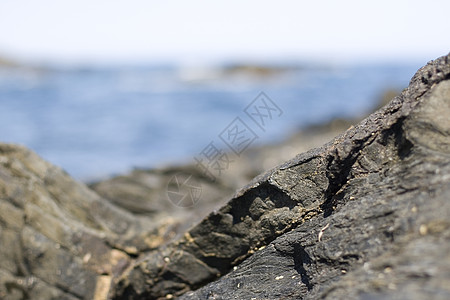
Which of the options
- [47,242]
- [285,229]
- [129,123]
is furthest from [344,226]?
[129,123]

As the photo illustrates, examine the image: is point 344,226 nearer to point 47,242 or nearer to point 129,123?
point 47,242

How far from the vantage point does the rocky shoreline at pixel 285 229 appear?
2105 millimetres

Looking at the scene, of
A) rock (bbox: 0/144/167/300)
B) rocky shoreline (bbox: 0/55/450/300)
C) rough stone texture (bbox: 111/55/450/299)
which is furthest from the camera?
rock (bbox: 0/144/167/300)

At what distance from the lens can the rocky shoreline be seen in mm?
2105

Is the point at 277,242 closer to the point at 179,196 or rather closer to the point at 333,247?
the point at 333,247

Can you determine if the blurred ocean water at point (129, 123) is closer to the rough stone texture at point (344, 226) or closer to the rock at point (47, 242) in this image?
the rock at point (47, 242)

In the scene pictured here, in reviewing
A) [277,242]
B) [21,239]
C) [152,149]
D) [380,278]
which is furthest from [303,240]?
[152,149]

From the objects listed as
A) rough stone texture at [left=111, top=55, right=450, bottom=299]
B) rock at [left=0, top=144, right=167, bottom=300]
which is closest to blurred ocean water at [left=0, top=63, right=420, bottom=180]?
rock at [left=0, top=144, right=167, bottom=300]

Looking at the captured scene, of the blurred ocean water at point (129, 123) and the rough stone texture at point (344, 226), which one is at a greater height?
the blurred ocean water at point (129, 123)

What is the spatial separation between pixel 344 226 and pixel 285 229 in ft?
2.14

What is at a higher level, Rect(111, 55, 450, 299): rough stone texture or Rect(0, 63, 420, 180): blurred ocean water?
Rect(0, 63, 420, 180): blurred ocean water

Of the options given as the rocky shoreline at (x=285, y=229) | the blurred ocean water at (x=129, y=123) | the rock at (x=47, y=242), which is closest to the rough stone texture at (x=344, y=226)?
the rocky shoreline at (x=285, y=229)

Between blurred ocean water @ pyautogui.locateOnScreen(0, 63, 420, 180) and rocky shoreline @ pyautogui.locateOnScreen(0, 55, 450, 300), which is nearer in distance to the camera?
rocky shoreline @ pyautogui.locateOnScreen(0, 55, 450, 300)

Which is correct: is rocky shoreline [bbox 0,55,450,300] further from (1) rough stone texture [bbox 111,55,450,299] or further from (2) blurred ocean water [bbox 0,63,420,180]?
(2) blurred ocean water [bbox 0,63,420,180]
